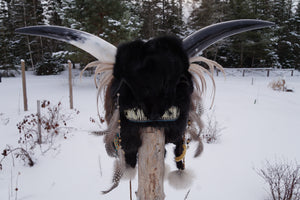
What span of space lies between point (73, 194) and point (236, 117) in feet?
14.9

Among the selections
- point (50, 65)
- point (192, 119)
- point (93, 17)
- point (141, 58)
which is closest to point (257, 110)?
point (192, 119)

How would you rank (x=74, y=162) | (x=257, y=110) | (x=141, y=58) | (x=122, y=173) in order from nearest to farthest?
(x=141, y=58) → (x=122, y=173) → (x=74, y=162) → (x=257, y=110)

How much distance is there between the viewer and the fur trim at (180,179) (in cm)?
114

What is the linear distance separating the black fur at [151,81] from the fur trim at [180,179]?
41 cm

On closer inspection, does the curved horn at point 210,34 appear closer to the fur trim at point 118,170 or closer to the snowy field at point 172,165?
the fur trim at point 118,170

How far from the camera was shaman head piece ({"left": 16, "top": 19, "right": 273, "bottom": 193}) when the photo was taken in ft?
2.44

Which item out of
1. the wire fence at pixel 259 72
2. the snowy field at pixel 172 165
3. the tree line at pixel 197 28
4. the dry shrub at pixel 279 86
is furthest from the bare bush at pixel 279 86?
the wire fence at pixel 259 72

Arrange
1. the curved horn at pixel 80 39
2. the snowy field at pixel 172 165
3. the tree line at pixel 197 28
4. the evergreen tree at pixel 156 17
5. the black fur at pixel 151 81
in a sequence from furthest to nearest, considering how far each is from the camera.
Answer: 1. the tree line at pixel 197 28
2. the evergreen tree at pixel 156 17
3. the snowy field at pixel 172 165
4. the curved horn at pixel 80 39
5. the black fur at pixel 151 81

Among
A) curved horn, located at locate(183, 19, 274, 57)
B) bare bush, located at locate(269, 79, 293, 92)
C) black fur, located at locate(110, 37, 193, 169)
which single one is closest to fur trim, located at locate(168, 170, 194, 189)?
black fur, located at locate(110, 37, 193, 169)

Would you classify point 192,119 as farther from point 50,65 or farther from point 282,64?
point 282,64

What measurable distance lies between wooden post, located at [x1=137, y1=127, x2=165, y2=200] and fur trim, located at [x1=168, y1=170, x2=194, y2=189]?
0.22m

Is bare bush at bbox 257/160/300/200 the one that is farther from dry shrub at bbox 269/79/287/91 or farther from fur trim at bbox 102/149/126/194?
dry shrub at bbox 269/79/287/91

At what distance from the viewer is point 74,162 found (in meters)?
2.96

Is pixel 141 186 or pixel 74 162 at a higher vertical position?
pixel 141 186
